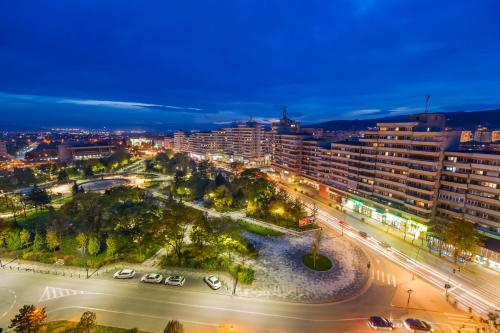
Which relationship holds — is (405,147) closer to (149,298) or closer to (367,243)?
(367,243)

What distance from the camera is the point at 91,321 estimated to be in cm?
2531

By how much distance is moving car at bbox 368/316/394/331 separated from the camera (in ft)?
95.0

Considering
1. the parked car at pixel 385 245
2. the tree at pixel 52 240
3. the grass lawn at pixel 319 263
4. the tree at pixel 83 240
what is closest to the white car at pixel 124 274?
the tree at pixel 83 240

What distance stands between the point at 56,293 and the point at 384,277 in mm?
49518

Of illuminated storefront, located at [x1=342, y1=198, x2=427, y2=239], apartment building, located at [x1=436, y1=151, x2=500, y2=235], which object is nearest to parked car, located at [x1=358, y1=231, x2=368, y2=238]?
illuminated storefront, located at [x1=342, y1=198, x2=427, y2=239]

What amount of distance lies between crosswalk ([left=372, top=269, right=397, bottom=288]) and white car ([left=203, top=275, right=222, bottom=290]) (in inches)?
978

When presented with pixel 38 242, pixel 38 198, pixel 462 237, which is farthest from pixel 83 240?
pixel 462 237

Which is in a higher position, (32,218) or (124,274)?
(32,218)

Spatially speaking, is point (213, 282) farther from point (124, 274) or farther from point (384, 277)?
point (384, 277)

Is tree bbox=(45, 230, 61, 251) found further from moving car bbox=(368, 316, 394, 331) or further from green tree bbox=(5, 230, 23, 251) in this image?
moving car bbox=(368, 316, 394, 331)

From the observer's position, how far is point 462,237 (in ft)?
135

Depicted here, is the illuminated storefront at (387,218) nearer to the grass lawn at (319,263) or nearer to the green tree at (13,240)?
the grass lawn at (319,263)

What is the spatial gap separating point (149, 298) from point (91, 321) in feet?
30.4

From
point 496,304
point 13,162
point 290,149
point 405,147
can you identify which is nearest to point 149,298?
point 496,304
